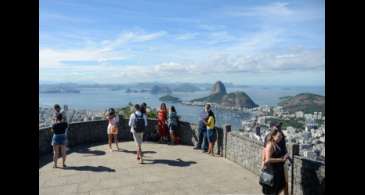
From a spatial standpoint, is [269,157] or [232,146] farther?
[232,146]

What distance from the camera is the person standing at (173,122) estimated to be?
49.0 ft

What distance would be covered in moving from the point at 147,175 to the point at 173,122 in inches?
172

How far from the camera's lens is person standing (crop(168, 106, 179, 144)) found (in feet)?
49.0

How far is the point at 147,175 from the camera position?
10852mm

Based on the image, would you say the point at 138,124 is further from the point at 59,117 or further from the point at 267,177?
the point at 267,177

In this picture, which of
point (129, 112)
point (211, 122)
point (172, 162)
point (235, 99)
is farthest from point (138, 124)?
point (235, 99)

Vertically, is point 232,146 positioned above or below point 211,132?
below
